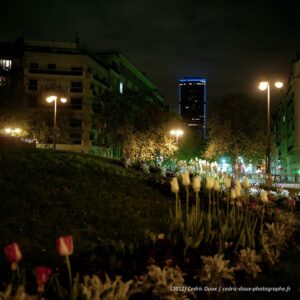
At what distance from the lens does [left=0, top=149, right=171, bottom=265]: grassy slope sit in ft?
25.5

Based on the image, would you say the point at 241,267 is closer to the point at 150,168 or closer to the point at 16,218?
the point at 16,218

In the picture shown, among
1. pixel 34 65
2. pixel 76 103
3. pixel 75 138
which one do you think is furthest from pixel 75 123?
pixel 34 65

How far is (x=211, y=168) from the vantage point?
18219 millimetres

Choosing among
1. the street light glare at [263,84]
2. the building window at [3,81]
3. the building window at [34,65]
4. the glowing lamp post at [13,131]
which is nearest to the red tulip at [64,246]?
the street light glare at [263,84]

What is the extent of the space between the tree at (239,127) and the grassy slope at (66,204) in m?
39.8

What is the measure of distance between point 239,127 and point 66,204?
4553cm

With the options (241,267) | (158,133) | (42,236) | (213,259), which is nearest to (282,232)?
(241,267)

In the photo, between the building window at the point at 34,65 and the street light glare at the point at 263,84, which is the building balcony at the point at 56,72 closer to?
the building window at the point at 34,65

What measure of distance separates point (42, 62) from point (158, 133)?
1164 inches

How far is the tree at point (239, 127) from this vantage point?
53.6m

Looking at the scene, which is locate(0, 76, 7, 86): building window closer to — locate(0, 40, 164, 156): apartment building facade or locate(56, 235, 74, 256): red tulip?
locate(0, 40, 164, 156): apartment building facade

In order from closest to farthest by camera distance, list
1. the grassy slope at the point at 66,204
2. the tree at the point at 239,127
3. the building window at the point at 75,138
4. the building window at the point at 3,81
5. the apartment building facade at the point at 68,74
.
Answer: the grassy slope at the point at 66,204, the building window at the point at 3,81, the tree at the point at 239,127, the apartment building facade at the point at 68,74, the building window at the point at 75,138

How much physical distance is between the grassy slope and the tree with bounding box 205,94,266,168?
39.8 metres

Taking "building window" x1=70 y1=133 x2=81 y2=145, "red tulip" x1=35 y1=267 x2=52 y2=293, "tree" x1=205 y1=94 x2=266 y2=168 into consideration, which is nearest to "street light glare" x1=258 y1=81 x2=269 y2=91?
"red tulip" x1=35 y1=267 x2=52 y2=293
